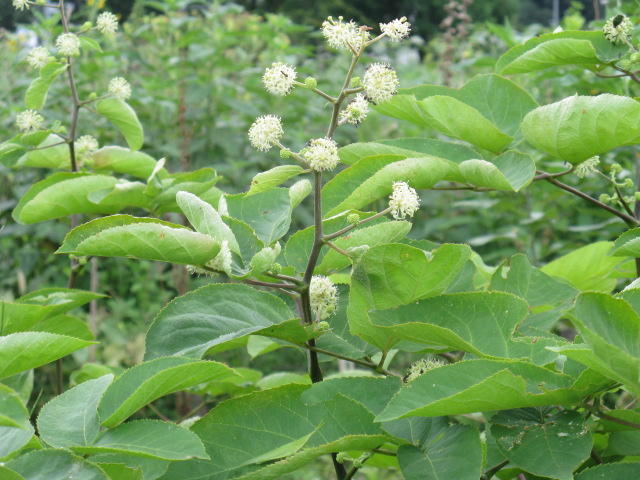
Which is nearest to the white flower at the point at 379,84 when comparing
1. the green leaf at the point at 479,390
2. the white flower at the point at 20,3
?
the green leaf at the point at 479,390

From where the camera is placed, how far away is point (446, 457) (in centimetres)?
74

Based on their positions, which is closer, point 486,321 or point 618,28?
point 486,321

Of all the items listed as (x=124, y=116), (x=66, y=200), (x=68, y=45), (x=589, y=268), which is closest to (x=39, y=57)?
(x=68, y=45)

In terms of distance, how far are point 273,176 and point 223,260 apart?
0.12m

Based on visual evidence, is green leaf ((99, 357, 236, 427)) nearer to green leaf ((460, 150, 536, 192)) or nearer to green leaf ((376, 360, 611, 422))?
green leaf ((376, 360, 611, 422))

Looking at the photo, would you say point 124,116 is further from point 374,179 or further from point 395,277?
point 395,277

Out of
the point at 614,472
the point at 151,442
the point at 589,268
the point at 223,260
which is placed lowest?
the point at 589,268

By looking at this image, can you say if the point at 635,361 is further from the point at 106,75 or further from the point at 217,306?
the point at 106,75

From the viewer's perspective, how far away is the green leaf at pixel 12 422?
→ 2.00 feet

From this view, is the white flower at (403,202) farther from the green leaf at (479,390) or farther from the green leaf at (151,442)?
the green leaf at (151,442)

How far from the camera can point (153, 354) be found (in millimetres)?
819

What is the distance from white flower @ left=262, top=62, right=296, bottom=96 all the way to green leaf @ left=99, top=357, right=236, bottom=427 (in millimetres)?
353

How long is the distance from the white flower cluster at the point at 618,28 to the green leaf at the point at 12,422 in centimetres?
99

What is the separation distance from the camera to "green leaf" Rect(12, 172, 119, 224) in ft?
3.96
